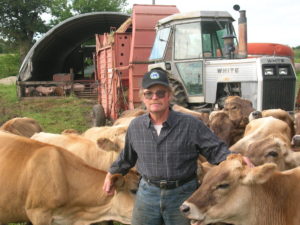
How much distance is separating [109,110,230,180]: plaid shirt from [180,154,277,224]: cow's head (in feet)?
0.69

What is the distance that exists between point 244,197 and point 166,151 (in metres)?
0.73

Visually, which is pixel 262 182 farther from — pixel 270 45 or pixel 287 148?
pixel 270 45

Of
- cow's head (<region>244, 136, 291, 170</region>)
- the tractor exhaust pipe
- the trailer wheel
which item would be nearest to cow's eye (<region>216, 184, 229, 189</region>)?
cow's head (<region>244, 136, 291, 170</region>)

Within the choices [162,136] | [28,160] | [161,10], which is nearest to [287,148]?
[162,136]

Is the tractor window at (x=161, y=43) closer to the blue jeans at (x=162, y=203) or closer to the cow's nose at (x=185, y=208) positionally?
the blue jeans at (x=162, y=203)

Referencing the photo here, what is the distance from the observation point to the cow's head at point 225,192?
3.43 metres

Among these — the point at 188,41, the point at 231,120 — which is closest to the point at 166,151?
the point at 231,120

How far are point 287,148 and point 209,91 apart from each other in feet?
12.7

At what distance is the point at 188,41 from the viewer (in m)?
9.07

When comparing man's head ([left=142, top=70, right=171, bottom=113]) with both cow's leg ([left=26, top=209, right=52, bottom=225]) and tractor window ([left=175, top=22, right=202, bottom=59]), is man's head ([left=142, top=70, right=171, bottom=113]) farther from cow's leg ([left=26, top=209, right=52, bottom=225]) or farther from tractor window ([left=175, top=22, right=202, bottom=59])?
tractor window ([left=175, top=22, right=202, bottom=59])

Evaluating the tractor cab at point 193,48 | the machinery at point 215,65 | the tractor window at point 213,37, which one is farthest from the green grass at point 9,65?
the tractor window at point 213,37

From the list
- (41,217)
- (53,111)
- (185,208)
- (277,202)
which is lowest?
(53,111)

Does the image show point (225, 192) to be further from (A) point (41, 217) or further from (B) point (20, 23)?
(B) point (20, 23)

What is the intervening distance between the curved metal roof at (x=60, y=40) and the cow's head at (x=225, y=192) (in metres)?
15.7
